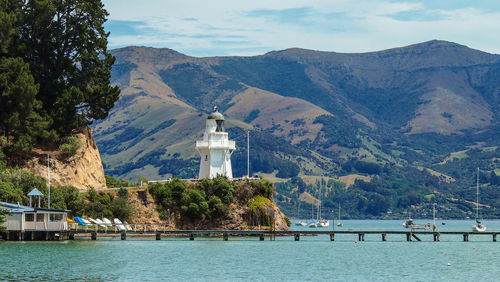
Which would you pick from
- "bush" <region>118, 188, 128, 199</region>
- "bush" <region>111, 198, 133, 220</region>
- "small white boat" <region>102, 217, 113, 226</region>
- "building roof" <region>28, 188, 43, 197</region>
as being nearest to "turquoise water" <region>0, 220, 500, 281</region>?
"small white boat" <region>102, 217, 113, 226</region>

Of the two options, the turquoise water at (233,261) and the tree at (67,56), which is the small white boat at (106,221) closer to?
the turquoise water at (233,261)

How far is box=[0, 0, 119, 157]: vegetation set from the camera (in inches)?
3942

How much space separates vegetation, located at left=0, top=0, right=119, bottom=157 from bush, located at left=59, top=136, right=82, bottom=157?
0.13 m

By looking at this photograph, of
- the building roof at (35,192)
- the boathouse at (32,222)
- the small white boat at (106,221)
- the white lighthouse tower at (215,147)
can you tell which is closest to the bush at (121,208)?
the small white boat at (106,221)

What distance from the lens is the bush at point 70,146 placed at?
345 ft

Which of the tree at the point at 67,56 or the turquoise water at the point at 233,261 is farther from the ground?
the tree at the point at 67,56

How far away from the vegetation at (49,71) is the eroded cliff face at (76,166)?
175 centimetres

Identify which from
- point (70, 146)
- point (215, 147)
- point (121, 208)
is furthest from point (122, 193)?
point (215, 147)

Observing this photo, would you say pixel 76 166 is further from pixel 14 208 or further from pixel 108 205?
pixel 14 208

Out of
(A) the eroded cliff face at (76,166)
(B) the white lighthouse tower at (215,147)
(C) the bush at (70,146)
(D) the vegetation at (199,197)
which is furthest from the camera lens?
(B) the white lighthouse tower at (215,147)

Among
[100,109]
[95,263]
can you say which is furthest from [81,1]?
[95,263]

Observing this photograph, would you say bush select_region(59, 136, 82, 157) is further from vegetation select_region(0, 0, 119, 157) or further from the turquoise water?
the turquoise water

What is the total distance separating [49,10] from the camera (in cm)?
10575

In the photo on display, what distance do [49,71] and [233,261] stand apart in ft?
138
